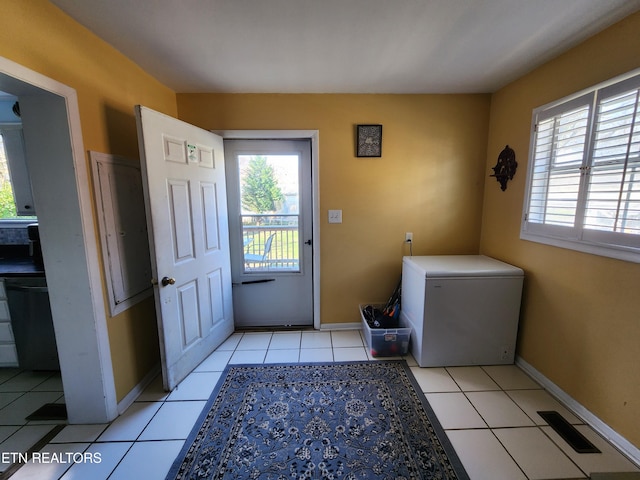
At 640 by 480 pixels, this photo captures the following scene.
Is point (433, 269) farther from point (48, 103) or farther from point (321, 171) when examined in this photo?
point (48, 103)

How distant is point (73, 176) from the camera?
4.56 feet

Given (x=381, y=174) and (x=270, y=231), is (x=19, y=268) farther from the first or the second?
(x=381, y=174)

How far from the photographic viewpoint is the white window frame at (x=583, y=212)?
1375mm

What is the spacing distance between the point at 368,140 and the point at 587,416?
97.3 inches

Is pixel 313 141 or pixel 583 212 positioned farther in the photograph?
pixel 313 141

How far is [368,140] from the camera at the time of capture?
2439 millimetres

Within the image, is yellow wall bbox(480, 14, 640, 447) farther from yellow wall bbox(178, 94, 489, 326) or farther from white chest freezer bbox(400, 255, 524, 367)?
yellow wall bbox(178, 94, 489, 326)

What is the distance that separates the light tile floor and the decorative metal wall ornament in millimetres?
1560

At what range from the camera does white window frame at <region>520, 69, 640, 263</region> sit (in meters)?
1.38

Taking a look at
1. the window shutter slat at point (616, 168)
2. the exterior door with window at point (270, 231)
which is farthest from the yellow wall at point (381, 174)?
the window shutter slat at point (616, 168)

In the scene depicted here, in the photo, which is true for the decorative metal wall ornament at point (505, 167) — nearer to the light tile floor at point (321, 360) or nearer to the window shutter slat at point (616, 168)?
the window shutter slat at point (616, 168)

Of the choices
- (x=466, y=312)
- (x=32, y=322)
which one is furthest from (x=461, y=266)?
(x=32, y=322)

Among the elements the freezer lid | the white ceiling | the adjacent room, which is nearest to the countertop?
the adjacent room

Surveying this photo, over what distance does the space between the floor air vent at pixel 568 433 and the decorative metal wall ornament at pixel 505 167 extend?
1.68 metres
